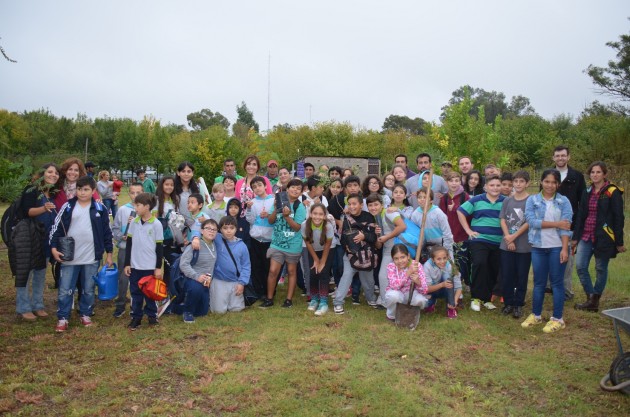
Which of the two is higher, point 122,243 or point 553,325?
point 122,243

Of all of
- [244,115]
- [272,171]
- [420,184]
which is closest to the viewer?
[420,184]

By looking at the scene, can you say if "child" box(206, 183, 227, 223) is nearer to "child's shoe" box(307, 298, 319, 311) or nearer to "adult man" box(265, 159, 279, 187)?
"adult man" box(265, 159, 279, 187)

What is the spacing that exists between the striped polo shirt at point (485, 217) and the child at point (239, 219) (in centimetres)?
304

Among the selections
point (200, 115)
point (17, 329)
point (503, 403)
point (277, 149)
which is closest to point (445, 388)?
point (503, 403)

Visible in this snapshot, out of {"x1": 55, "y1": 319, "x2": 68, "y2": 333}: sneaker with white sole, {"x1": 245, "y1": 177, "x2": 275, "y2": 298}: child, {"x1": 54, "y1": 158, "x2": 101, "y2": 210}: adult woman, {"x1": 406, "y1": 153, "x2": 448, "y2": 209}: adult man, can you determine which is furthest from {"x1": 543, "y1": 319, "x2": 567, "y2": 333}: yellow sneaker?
{"x1": 54, "y1": 158, "x2": 101, "y2": 210}: adult woman

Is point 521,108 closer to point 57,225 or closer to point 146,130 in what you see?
point 146,130

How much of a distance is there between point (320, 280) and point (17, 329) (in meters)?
3.56

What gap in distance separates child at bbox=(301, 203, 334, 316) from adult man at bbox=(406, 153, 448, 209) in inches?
58.7

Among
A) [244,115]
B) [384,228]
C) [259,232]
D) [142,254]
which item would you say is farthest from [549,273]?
[244,115]

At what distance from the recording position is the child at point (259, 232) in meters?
6.58

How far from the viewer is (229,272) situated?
19.9 feet

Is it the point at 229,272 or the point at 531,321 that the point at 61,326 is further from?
the point at 531,321

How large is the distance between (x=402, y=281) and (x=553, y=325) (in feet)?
5.71

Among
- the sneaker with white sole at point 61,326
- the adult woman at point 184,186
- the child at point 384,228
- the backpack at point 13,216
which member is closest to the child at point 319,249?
the child at point 384,228
